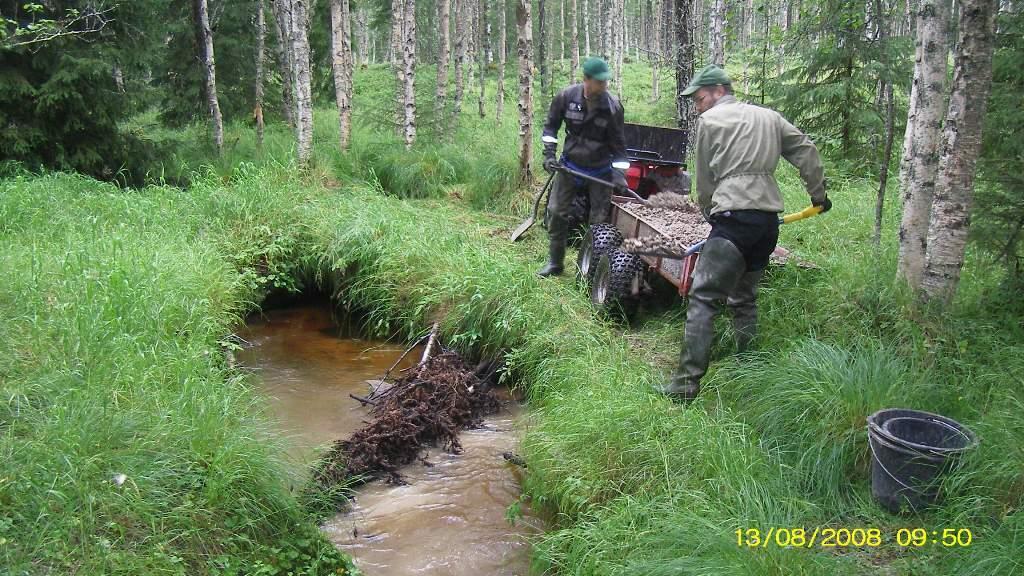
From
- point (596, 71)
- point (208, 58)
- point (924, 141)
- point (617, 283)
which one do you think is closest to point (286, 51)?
point (208, 58)

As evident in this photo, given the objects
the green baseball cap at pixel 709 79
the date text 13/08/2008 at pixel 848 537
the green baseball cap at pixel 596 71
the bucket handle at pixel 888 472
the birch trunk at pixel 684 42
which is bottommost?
the date text 13/08/2008 at pixel 848 537

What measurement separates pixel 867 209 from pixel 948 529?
609 cm

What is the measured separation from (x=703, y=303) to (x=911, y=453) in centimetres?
158

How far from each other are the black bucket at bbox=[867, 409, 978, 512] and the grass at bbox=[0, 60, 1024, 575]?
0.09 m

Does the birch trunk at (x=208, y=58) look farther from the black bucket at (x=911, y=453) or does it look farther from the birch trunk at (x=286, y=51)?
the black bucket at (x=911, y=453)

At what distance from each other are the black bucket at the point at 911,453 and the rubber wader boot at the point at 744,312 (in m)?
1.37

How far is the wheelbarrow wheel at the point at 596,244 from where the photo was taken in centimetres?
619

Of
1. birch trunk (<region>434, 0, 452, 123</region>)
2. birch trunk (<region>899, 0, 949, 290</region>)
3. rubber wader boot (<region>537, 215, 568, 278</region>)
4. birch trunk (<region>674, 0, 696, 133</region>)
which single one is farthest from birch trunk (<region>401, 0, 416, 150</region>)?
birch trunk (<region>899, 0, 949, 290</region>)

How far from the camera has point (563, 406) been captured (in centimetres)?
462

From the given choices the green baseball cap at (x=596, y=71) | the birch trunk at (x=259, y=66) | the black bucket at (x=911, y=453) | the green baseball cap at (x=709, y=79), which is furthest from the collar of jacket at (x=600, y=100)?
the birch trunk at (x=259, y=66)

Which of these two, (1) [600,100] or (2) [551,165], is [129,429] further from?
(1) [600,100]

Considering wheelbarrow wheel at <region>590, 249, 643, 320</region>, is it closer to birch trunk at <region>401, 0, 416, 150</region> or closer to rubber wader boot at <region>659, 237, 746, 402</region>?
rubber wader boot at <region>659, 237, 746, 402</region>

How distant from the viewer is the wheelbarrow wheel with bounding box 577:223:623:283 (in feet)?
20.3

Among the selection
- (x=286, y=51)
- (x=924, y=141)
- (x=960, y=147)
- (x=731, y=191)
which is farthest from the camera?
(x=286, y=51)
